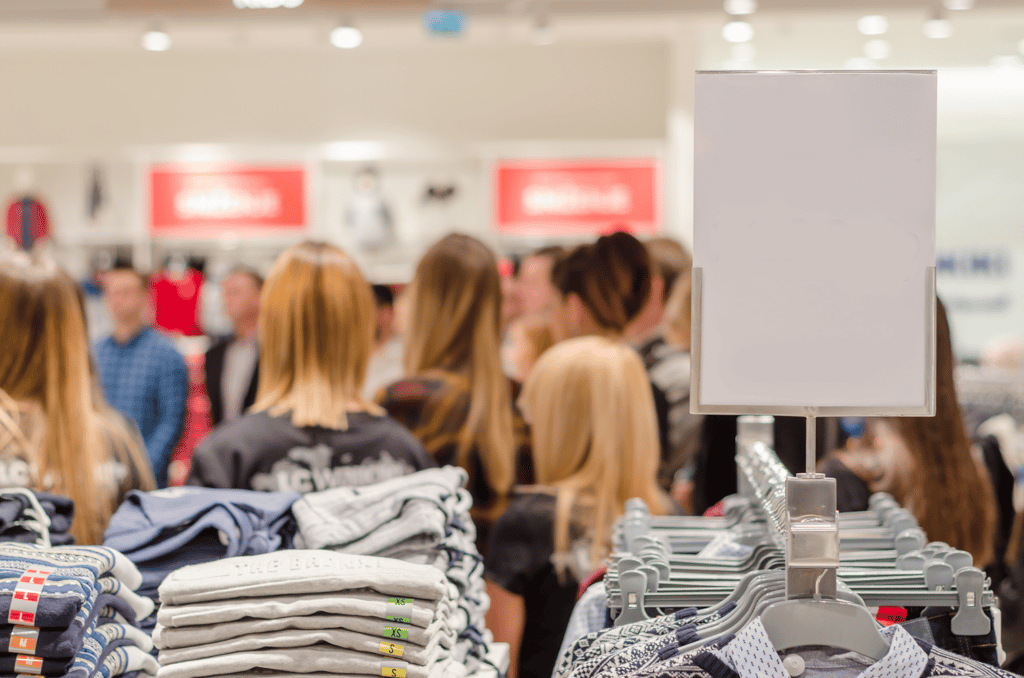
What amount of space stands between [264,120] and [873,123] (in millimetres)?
6587

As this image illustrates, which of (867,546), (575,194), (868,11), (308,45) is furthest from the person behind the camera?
(308,45)

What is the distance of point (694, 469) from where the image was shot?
9.57 ft

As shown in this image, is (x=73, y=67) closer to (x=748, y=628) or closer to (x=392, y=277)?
(x=392, y=277)

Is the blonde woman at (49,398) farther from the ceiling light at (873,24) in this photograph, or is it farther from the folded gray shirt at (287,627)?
the ceiling light at (873,24)

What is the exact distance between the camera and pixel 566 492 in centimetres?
221

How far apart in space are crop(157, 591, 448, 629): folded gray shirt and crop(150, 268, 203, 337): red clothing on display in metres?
5.71

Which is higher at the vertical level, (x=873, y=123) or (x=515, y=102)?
(x=515, y=102)

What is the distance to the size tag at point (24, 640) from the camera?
1088 mm

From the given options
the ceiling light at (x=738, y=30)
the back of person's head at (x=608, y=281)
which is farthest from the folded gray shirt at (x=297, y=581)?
the ceiling light at (x=738, y=30)

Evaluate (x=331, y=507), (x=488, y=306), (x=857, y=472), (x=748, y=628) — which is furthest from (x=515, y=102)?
(x=748, y=628)

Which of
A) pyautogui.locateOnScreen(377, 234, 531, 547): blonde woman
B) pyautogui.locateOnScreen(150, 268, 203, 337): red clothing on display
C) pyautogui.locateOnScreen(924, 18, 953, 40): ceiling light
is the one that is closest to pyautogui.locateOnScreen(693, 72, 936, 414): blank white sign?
pyautogui.locateOnScreen(377, 234, 531, 547): blonde woman

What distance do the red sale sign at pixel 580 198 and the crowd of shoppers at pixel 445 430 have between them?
147 inches

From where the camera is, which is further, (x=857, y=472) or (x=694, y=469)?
(x=694, y=469)

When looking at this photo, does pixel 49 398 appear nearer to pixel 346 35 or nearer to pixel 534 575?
pixel 534 575
